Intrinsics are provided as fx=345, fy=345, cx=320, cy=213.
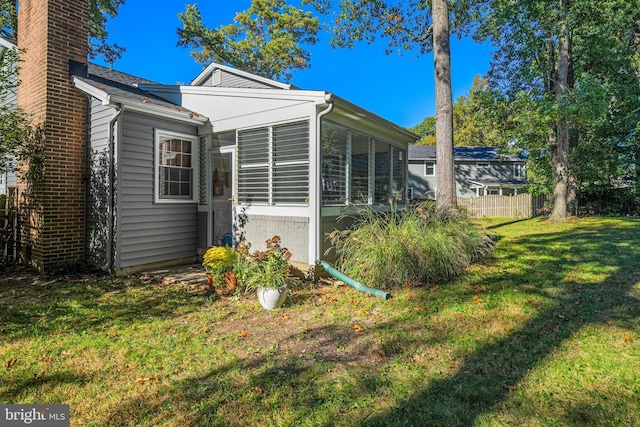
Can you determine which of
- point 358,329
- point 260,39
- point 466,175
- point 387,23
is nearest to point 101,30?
point 260,39

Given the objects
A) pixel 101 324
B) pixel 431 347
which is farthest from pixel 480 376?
pixel 101 324

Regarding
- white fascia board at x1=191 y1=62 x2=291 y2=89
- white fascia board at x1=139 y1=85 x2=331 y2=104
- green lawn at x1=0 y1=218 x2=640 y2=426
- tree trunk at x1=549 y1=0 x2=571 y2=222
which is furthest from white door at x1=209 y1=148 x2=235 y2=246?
tree trunk at x1=549 y1=0 x2=571 y2=222

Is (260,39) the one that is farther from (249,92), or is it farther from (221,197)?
(249,92)

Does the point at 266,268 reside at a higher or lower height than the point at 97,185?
lower

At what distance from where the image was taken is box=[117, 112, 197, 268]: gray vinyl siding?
616 centimetres

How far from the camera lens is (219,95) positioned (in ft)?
23.2

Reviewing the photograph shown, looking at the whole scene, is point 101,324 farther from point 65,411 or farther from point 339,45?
point 339,45

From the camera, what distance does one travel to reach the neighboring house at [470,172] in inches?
1048

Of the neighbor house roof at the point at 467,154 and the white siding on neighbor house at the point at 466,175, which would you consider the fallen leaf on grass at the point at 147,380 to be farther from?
the neighbor house roof at the point at 467,154

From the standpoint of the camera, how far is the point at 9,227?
7.08 meters

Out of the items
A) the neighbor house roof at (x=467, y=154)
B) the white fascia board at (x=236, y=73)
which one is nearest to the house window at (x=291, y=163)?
the white fascia board at (x=236, y=73)

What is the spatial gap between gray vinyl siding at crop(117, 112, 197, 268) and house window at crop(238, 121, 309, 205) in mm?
1469

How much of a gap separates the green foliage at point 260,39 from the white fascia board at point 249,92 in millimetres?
16370

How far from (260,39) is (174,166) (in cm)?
1976
